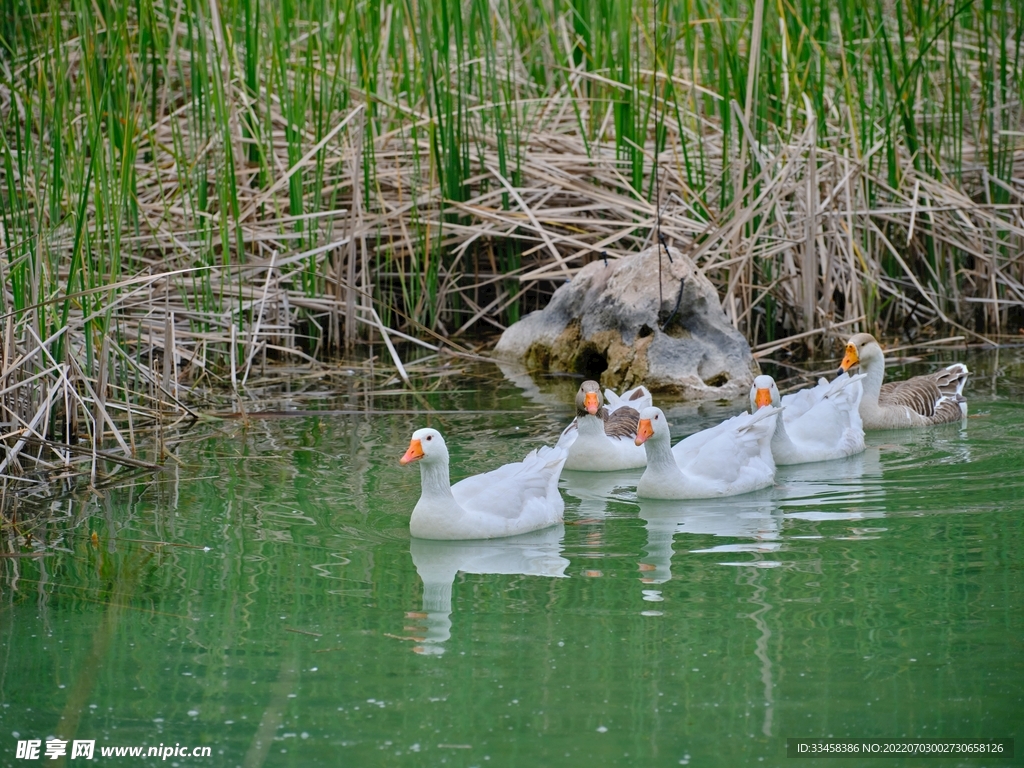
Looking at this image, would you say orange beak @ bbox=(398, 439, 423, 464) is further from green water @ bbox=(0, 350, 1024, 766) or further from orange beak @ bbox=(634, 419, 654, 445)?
orange beak @ bbox=(634, 419, 654, 445)

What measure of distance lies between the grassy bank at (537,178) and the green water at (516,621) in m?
2.91

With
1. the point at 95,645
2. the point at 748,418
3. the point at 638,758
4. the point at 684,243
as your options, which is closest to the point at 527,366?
the point at 684,243

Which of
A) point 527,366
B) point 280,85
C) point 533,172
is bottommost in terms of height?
point 527,366

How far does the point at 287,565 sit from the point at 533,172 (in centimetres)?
A: 593

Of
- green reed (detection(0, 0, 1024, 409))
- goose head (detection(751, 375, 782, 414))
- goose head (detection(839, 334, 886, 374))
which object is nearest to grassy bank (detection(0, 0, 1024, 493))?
green reed (detection(0, 0, 1024, 409))

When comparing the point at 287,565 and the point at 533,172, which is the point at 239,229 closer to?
the point at 533,172

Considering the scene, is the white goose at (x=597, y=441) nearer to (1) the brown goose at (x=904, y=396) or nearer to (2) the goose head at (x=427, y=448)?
(2) the goose head at (x=427, y=448)

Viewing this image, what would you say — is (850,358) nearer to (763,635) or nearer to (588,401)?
(588,401)

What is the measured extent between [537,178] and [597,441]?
411 cm

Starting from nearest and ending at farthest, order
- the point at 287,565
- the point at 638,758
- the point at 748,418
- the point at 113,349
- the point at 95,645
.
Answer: the point at 638,758, the point at 95,645, the point at 287,565, the point at 748,418, the point at 113,349

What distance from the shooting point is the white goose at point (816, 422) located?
7121 millimetres

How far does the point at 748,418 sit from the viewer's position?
22.5ft

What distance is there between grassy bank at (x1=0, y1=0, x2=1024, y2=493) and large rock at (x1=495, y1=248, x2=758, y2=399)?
49cm

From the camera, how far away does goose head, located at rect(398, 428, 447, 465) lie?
561 cm
